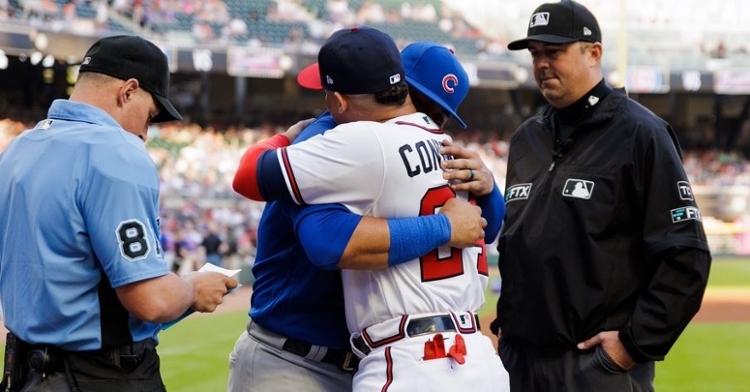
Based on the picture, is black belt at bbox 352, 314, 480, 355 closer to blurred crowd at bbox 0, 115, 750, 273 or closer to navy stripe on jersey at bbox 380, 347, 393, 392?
navy stripe on jersey at bbox 380, 347, 393, 392

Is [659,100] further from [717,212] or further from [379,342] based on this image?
[379,342]

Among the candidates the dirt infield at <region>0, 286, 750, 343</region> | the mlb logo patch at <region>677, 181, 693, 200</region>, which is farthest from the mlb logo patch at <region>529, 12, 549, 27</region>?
the dirt infield at <region>0, 286, 750, 343</region>

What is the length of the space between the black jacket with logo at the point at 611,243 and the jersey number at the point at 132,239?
1.38 m

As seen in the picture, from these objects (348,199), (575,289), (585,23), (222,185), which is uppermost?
(585,23)

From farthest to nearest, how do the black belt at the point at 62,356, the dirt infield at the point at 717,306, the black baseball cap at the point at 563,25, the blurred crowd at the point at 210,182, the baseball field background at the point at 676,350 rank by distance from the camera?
the blurred crowd at the point at 210,182
the dirt infield at the point at 717,306
the baseball field background at the point at 676,350
the black baseball cap at the point at 563,25
the black belt at the point at 62,356

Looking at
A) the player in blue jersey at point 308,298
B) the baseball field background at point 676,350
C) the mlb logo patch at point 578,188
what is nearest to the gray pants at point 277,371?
the player in blue jersey at point 308,298

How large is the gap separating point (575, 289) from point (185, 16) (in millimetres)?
23395

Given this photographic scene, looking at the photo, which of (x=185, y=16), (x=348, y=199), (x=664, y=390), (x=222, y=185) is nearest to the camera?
(x=348, y=199)

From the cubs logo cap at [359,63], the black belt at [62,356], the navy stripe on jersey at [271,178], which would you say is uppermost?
the cubs logo cap at [359,63]

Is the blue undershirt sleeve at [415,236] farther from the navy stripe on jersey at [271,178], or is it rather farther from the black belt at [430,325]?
the navy stripe on jersey at [271,178]

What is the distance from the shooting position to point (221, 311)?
13.6 m

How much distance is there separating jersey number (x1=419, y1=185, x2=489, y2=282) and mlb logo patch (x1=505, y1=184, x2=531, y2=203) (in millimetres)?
807

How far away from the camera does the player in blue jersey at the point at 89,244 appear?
2.47m

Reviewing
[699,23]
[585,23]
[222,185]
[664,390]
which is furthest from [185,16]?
[585,23]
